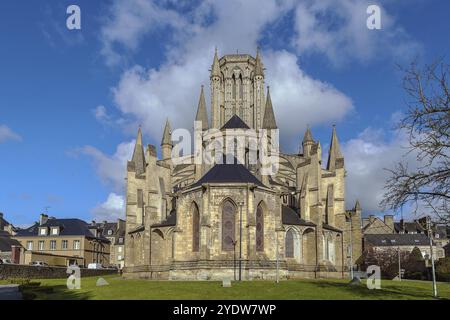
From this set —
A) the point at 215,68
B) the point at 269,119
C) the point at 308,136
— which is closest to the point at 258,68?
the point at 215,68

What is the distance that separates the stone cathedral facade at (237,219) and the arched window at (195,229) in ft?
0.29

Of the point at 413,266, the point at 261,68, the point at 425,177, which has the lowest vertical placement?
the point at 413,266

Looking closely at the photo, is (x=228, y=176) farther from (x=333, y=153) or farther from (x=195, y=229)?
(x=333, y=153)

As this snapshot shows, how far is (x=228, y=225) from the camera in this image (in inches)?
1640

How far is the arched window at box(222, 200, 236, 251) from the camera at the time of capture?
41.2 m

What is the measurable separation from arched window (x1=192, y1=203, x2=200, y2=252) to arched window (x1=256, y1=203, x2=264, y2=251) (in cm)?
522

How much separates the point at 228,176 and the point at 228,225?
16.8 ft

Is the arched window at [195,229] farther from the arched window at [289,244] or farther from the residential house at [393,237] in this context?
the residential house at [393,237]

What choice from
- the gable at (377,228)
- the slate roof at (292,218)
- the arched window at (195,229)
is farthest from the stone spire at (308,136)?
the gable at (377,228)
